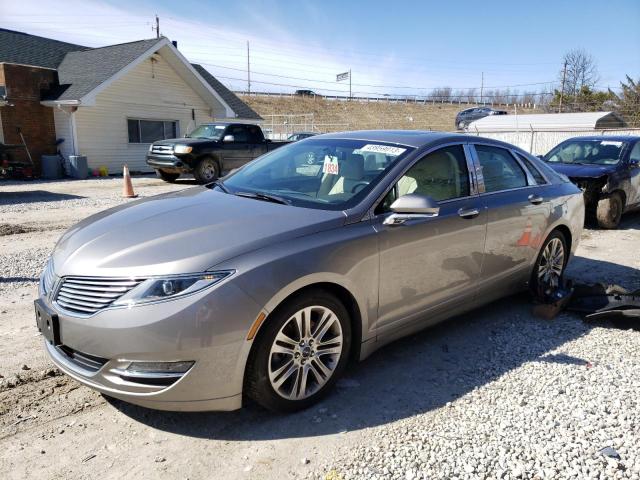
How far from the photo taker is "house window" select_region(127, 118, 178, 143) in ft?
66.7

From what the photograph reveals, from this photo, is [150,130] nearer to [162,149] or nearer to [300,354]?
[162,149]

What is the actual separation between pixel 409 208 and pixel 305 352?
3.73 feet

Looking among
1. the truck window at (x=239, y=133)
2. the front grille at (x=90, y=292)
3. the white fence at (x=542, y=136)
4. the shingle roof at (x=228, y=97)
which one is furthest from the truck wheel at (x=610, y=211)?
the shingle roof at (x=228, y=97)

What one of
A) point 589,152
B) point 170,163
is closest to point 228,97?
point 170,163

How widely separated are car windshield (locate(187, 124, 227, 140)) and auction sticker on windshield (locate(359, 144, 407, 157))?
→ 12120mm

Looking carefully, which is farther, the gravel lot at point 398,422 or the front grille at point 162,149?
the front grille at point 162,149

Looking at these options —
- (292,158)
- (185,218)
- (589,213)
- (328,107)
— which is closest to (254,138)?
(589,213)

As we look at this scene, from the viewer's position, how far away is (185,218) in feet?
10.5

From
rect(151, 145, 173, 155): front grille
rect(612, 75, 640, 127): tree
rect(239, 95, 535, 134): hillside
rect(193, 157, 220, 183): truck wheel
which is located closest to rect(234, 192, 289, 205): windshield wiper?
rect(193, 157, 220, 183): truck wheel

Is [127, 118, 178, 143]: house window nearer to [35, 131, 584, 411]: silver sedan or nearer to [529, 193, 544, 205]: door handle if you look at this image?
[35, 131, 584, 411]: silver sedan

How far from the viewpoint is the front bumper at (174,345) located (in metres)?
2.51

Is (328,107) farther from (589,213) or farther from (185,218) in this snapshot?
(185,218)

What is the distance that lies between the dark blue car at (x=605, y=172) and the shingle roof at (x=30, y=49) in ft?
65.1

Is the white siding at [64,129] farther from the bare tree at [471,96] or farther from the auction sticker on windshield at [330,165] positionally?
the bare tree at [471,96]
